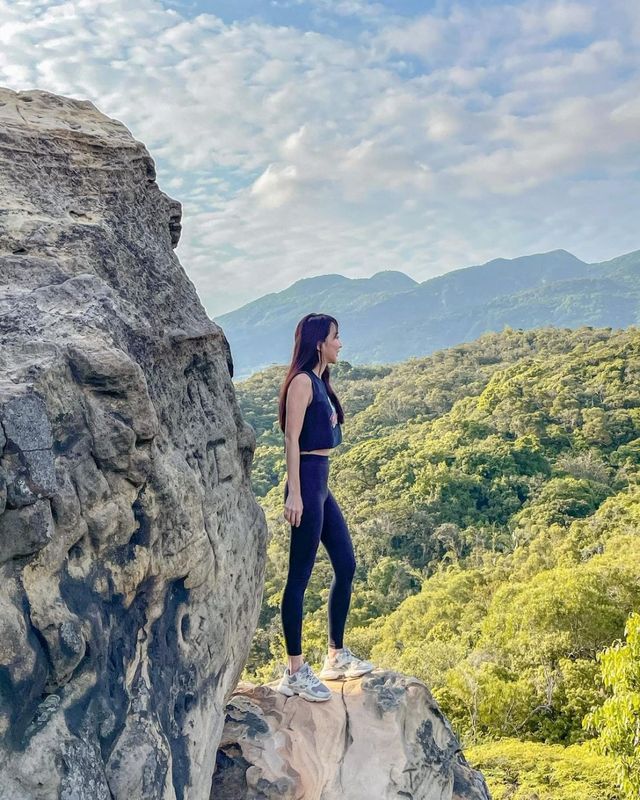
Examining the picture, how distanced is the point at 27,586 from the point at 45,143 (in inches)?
96.4

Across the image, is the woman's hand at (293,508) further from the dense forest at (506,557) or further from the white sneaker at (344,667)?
the dense forest at (506,557)

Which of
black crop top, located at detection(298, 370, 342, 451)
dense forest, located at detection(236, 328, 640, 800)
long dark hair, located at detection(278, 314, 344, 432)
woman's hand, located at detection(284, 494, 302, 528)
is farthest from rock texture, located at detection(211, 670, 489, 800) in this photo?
dense forest, located at detection(236, 328, 640, 800)

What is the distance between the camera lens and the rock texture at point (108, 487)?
242 centimetres

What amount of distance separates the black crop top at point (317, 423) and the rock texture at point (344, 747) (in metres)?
1.55

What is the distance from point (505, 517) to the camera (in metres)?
35.7

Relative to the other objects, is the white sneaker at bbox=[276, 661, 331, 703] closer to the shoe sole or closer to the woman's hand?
the shoe sole

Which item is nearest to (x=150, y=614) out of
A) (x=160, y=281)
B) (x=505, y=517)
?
(x=160, y=281)

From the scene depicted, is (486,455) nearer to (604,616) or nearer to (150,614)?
(604,616)

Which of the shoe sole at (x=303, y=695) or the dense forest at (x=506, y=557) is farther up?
the shoe sole at (x=303, y=695)

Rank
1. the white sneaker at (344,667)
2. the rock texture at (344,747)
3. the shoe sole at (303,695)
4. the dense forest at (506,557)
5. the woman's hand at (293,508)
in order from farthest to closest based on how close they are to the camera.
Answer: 1. the dense forest at (506,557)
2. the white sneaker at (344,667)
3. the shoe sole at (303,695)
4. the woman's hand at (293,508)
5. the rock texture at (344,747)

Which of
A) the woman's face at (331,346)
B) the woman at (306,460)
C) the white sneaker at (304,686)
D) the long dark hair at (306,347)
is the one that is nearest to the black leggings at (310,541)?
the woman at (306,460)

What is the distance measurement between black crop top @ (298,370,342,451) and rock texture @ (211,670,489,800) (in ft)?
5.08

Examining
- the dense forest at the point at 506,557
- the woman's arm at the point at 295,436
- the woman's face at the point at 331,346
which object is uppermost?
the woman's face at the point at 331,346

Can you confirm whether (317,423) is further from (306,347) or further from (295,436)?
(306,347)
